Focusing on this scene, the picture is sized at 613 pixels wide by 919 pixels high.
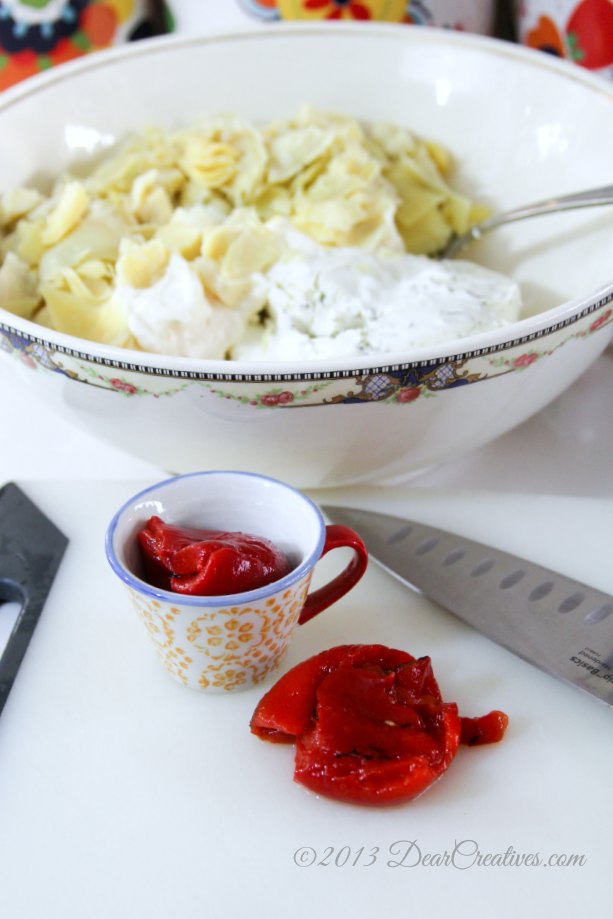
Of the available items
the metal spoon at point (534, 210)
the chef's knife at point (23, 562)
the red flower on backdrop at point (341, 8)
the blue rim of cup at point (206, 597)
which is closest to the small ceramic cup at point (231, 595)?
the blue rim of cup at point (206, 597)

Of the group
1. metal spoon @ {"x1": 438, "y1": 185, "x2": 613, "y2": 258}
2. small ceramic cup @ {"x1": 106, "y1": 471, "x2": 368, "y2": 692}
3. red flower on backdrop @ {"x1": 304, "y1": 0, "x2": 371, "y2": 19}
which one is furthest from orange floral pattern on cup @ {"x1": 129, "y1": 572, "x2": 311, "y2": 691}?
red flower on backdrop @ {"x1": 304, "y1": 0, "x2": 371, "y2": 19}

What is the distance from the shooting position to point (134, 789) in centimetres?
74

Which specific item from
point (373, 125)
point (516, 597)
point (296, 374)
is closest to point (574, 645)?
point (516, 597)

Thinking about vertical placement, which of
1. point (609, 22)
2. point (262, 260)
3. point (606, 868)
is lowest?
point (606, 868)

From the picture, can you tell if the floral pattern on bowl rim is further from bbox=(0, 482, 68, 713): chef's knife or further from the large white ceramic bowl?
bbox=(0, 482, 68, 713): chef's knife

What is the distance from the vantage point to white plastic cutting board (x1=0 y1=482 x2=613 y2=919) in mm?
669

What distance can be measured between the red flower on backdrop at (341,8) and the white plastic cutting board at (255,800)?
105cm

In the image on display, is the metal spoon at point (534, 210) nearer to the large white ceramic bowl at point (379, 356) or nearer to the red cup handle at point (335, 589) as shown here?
the large white ceramic bowl at point (379, 356)

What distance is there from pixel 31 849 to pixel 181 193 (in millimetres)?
896

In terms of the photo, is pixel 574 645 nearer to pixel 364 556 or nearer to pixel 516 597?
pixel 516 597

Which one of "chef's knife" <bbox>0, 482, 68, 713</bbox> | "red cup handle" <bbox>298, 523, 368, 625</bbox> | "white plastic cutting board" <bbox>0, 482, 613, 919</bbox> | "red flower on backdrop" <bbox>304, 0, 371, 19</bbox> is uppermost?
"red flower on backdrop" <bbox>304, 0, 371, 19</bbox>

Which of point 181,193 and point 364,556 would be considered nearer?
point 364,556

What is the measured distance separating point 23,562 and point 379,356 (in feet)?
1.34

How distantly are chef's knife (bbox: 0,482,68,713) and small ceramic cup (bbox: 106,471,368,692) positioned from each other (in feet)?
0.48
